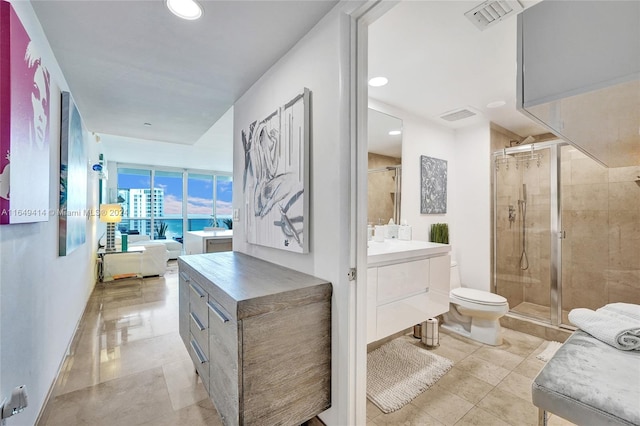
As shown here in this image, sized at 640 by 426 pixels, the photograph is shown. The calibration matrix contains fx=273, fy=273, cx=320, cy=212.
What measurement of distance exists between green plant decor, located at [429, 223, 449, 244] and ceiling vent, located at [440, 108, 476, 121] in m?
1.23

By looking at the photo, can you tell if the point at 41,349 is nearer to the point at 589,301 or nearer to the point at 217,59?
the point at 217,59

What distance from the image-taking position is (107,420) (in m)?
1.63

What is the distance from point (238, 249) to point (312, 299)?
1439 mm

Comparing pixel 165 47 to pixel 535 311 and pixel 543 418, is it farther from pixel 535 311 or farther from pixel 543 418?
pixel 535 311

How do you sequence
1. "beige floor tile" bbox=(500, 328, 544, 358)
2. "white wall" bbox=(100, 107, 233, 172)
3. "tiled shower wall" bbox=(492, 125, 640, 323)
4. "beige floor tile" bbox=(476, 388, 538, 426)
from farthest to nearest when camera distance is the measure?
"white wall" bbox=(100, 107, 233, 172) → "tiled shower wall" bbox=(492, 125, 640, 323) → "beige floor tile" bbox=(500, 328, 544, 358) → "beige floor tile" bbox=(476, 388, 538, 426)

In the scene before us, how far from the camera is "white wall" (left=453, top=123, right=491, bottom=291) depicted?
328cm

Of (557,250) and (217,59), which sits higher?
(217,59)

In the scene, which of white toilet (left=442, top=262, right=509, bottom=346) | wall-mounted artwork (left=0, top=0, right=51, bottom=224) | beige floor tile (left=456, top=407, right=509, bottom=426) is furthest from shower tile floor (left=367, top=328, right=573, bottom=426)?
wall-mounted artwork (left=0, top=0, right=51, bottom=224)

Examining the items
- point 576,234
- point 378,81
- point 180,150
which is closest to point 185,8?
point 378,81

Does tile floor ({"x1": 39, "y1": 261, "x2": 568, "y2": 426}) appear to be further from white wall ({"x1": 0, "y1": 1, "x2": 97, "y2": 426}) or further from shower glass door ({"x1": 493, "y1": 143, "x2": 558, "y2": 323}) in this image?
shower glass door ({"x1": 493, "y1": 143, "x2": 558, "y2": 323})

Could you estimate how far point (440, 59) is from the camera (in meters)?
2.02

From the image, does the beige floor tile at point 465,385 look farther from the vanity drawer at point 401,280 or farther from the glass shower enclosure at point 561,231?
the glass shower enclosure at point 561,231

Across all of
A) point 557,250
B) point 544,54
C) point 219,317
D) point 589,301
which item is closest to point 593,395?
point 544,54

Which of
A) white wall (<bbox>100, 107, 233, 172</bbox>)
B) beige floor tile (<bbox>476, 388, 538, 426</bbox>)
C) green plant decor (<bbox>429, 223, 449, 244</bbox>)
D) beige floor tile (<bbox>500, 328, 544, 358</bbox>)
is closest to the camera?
beige floor tile (<bbox>476, 388, 538, 426</bbox>)
